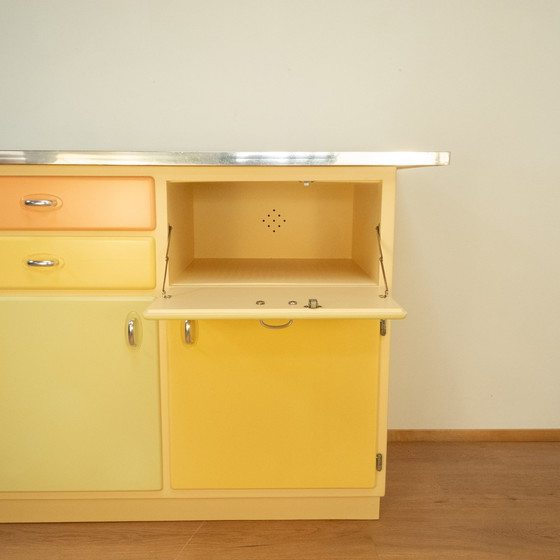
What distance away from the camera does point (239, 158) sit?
1424 millimetres

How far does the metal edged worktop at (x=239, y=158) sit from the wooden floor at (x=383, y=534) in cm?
111

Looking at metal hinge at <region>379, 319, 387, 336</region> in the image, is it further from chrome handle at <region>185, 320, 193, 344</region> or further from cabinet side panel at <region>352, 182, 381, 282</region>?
chrome handle at <region>185, 320, 193, 344</region>

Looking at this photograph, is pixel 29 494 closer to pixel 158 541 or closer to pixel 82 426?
pixel 82 426

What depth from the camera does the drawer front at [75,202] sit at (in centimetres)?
152

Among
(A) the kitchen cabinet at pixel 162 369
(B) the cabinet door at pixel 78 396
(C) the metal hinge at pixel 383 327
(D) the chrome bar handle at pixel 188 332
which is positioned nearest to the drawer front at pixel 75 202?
(A) the kitchen cabinet at pixel 162 369

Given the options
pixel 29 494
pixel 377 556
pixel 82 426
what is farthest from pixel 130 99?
pixel 377 556

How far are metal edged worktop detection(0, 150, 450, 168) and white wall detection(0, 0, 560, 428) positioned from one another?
28.1 inches

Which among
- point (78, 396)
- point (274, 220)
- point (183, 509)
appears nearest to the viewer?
point (78, 396)

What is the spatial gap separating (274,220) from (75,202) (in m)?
0.74

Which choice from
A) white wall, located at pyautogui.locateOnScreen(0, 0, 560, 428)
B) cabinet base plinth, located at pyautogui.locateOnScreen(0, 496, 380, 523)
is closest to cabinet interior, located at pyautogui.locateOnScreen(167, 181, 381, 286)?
white wall, located at pyautogui.locateOnScreen(0, 0, 560, 428)

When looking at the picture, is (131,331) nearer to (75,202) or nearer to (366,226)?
(75,202)

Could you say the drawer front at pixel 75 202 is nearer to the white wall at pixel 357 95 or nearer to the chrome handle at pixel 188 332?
the chrome handle at pixel 188 332

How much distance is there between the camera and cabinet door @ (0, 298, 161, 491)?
1.57 m

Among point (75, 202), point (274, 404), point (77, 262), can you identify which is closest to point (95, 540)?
point (274, 404)
